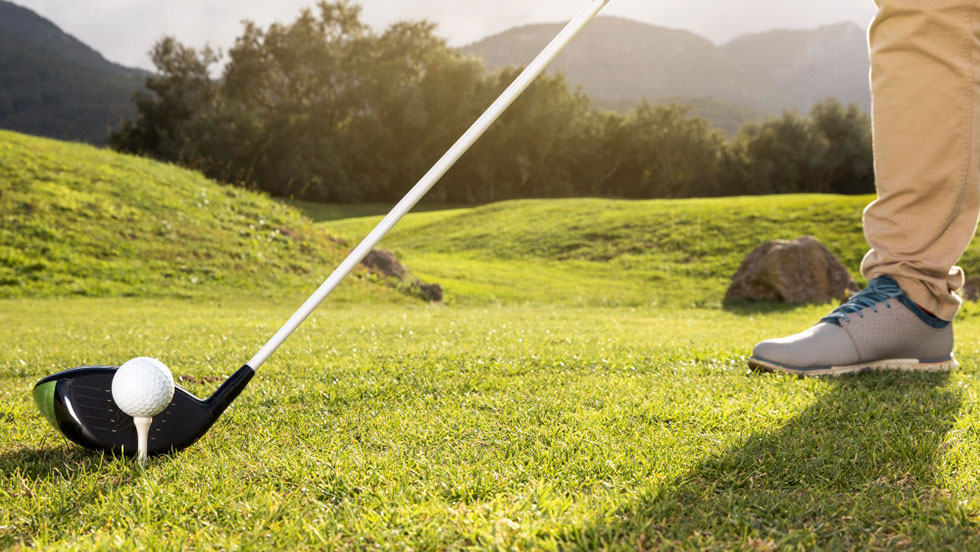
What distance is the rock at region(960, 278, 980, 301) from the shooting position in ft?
37.3

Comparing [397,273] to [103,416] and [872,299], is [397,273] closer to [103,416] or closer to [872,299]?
[872,299]

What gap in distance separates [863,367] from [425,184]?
7.80ft

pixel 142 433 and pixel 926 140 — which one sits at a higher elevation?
pixel 926 140

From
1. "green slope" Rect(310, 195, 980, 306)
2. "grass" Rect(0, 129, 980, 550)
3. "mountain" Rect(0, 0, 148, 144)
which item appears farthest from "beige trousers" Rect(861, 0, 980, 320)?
"mountain" Rect(0, 0, 148, 144)

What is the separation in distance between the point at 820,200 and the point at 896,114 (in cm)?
2073

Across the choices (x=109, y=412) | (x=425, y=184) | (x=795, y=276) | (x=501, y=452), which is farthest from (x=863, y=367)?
(x=795, y=276)

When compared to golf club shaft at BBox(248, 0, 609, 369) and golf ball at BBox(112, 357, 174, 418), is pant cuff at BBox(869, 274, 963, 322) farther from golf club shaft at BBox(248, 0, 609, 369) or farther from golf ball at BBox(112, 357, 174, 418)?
golf ball at BBox(112, 357, 174, 418)

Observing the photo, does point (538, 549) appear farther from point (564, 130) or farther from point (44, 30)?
point (44, 30)

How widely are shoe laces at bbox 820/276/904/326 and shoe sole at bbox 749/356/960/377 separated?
0.79ft

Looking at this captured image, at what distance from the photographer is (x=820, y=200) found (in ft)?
70.9

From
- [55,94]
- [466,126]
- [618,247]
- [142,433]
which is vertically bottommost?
[618,247]

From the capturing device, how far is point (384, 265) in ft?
44.3

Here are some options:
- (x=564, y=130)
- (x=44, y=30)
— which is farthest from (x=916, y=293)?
(x=44, y=30)

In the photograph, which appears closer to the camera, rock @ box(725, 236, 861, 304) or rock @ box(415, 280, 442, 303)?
rock @ box(725, 236, 861, 304)
